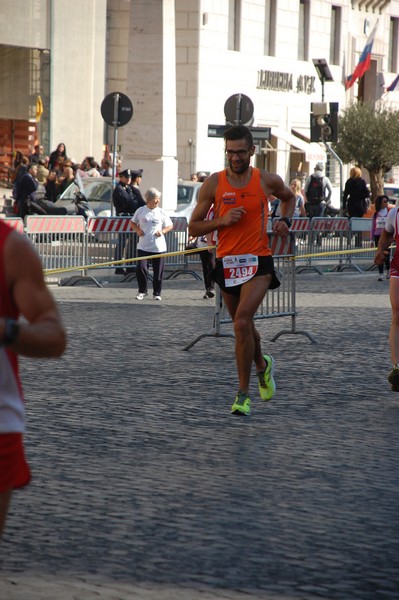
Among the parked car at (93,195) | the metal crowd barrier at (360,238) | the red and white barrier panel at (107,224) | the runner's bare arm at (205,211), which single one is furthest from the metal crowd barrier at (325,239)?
the runner's bare arm at (205,211)

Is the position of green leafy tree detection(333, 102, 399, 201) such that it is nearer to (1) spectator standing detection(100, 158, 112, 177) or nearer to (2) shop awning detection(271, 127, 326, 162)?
(2) shop awning detection(271, 127, 326, 162)

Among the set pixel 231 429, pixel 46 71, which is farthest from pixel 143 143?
pixel 231 429

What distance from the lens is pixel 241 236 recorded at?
31.1 feet

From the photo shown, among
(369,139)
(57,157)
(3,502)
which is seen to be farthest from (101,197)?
(369,139)

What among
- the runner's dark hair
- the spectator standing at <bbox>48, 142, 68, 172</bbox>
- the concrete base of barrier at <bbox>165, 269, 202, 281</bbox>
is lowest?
the concrete base of barrier at <bbox>165, 269, 202, 281</bbox>

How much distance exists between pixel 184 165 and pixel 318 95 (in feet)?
28.9

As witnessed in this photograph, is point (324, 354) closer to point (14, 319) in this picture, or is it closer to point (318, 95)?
point (14, 319)

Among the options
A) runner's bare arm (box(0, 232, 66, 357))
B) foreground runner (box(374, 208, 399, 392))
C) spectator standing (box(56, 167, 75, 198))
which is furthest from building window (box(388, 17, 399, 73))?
runner's bare arm (box(0, 232, 66, 357))

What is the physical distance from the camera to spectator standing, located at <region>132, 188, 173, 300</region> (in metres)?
19.9

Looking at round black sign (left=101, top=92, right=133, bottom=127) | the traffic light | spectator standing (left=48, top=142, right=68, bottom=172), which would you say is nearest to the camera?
round black sign (left=101, top=92, right=133, bottom=127)

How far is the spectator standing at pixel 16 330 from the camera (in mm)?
3785

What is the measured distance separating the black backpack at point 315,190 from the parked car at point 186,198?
4352mm

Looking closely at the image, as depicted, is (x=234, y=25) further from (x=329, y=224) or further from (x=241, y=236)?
(x=241, y=236)

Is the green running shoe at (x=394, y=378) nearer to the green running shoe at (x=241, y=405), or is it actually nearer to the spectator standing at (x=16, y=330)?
the green running shoe at (x=241, y=405)
